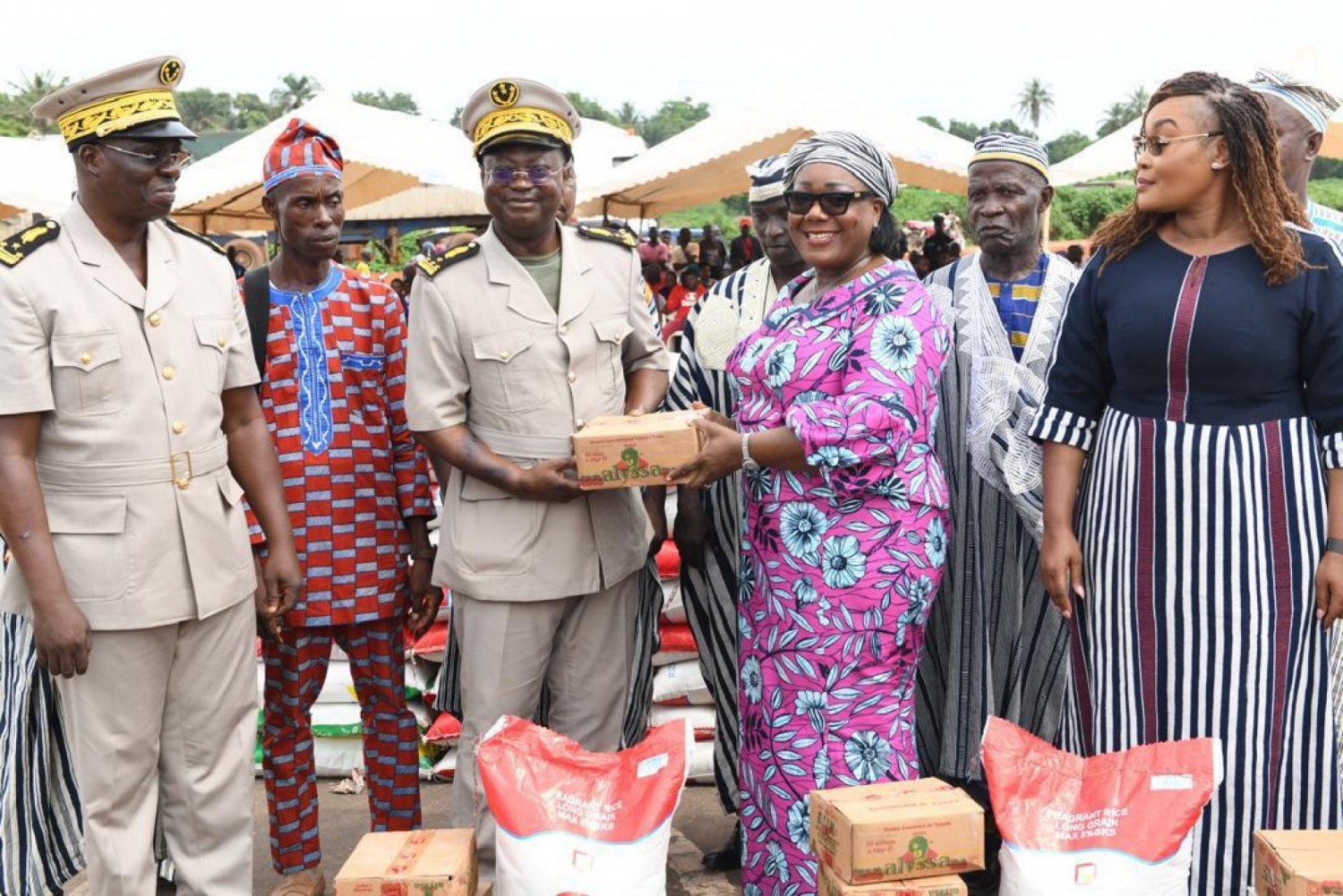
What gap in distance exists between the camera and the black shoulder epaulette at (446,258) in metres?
3.18

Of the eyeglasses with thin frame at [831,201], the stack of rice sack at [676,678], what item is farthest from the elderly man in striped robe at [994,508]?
the stack of rice sack at [676,678]

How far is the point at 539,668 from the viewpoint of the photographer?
10.7ft

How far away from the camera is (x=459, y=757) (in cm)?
332

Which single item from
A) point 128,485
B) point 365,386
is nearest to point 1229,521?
point 365,386

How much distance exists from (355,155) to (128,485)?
7.84 metres

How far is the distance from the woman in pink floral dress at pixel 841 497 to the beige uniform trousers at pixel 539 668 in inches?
19.7

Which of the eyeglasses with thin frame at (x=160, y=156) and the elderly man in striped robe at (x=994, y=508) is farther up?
the eyeglasses with thin frame at (x=160, y=156)

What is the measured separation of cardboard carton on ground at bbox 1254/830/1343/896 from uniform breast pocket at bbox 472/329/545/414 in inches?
76.2

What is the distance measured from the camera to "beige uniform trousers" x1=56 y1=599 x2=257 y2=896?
9.29 ft

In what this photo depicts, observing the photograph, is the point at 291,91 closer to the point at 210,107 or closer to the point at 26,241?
the point at 210,107

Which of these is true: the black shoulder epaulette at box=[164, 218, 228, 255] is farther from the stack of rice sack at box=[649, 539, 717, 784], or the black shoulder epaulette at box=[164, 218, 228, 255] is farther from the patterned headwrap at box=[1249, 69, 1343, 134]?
the patterned headwrap at box=[1249, 69, 1343, 134]

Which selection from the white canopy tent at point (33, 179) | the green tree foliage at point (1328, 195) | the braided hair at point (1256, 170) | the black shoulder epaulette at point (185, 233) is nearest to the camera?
the braided hair at point (1256, 170)

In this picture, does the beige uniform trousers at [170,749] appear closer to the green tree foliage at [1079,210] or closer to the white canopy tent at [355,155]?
the white canopy tent at [355,155]

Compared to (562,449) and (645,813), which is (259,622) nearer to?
(562,449)
